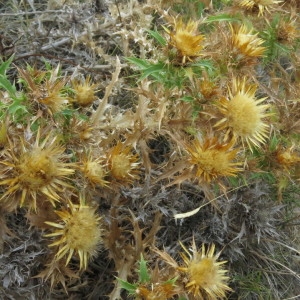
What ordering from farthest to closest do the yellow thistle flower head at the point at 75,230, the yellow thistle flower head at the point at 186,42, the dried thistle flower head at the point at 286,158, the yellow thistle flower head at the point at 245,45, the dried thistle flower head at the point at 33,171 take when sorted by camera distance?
the dried thistle flower head at the point at 286,158 < the yellow thistle flower head at the point at 245,45 < the yellow thistle flower head at the point at 186,42 < the yellow thistle flower head at the point at 75,230 < the dried thistle flower head at the point at 33,171

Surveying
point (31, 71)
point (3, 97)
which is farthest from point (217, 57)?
point (3, 97)

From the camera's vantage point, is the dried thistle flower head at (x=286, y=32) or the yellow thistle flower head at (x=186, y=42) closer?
the yellow thistle flower head at (x=186, y=42)

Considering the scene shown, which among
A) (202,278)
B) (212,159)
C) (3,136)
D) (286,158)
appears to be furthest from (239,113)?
(3,136)

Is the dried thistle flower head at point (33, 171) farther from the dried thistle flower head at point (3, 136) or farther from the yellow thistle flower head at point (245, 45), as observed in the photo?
the yellow thistle flower head at point (245, 45)

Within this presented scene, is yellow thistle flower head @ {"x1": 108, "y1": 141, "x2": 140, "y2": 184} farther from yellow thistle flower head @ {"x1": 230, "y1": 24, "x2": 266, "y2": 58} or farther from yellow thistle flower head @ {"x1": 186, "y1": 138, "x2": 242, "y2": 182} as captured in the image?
yellow thistle flower head @ {"x1": 230, "y1": 24, "x2": 266, "y2": 58}

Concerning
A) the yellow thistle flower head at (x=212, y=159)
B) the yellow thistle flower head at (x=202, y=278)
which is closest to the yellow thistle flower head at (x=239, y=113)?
the yellow thistle flower head at (x=212, y=159)

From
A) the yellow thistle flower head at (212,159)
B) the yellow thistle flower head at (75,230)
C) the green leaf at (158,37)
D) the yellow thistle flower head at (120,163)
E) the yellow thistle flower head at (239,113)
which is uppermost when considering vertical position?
the green leaf at (158,37)

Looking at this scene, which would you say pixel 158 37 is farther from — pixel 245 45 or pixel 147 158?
pixel 147 158
